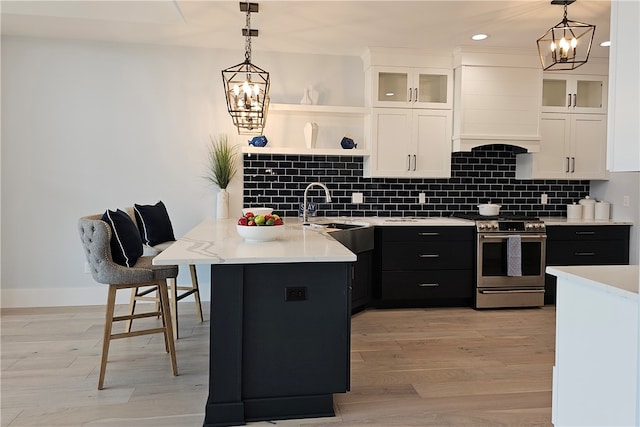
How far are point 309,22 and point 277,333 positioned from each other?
2707mm

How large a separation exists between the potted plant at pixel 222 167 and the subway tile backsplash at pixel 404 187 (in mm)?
161

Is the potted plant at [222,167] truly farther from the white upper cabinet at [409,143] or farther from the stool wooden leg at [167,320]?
the stool wooden leg at [167,320]

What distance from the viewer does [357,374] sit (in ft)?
10.2

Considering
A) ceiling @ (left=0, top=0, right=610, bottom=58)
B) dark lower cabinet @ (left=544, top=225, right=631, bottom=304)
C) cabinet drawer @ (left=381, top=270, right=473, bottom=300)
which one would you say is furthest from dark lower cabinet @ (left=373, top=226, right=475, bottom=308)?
ceiling @ (left=0, top=0, right=610, bottom=58)

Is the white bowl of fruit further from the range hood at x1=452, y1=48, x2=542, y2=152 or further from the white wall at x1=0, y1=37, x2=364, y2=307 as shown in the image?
the range hood at x1=452, y1=48, x2=542, y2=152

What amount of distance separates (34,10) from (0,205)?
185cm

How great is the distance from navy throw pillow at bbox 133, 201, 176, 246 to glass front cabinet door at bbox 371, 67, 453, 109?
2.31 metres

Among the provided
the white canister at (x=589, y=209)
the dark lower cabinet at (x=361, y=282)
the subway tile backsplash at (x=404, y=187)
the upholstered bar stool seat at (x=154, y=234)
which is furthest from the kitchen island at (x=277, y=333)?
the white canister at (x=589, y=209)

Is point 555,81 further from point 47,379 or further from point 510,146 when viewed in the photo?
point 47,379

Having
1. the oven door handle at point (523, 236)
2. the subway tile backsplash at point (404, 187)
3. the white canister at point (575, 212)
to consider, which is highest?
the subway tile backsplash at point (404, 187)

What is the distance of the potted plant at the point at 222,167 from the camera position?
4.84m

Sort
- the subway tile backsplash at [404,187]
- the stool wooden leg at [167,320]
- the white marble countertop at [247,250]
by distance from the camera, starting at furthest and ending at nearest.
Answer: the subway tile backsplash at [404,187], the stool wooden leg at [167,320], the white marble countertop at [247,250]

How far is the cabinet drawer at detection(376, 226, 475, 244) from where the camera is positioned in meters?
4.63

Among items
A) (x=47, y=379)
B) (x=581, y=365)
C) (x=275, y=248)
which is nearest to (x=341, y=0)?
(x=275, y=248)
